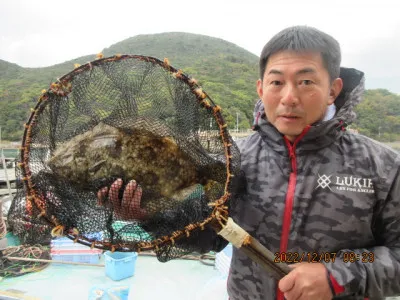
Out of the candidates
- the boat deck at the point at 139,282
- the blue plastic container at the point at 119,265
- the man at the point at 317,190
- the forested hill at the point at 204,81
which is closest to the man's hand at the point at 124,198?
the forested hill at the point at 204,81

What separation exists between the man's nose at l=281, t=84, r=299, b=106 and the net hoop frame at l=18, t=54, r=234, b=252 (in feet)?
1.44

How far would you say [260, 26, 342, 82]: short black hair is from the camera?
75.9 inches

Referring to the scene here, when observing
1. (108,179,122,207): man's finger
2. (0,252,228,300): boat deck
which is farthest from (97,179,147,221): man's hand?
(0,252,228,300): boat deck

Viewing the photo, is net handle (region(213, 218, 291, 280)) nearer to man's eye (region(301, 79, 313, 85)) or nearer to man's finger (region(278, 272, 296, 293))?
man's finger (region(278, 272, 296, 293))

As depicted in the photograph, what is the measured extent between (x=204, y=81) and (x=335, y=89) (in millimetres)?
52248

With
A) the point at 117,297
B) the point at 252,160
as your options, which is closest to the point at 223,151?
the point at 252,160

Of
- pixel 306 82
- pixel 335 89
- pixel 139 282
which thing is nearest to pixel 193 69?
pixel 139 282

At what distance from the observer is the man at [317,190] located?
1.75 m

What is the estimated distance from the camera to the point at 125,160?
6.75 ft

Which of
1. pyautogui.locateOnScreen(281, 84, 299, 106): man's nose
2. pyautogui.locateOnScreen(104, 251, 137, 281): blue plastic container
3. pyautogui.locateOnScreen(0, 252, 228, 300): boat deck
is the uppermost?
pyautogui.locateOnScreen(281, 84, 299, 106): man's nose

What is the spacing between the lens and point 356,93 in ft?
7.03

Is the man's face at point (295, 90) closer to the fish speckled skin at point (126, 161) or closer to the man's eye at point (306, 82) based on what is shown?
the man's eye at point (306, 82)

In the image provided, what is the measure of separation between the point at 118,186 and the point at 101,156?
0.95ft

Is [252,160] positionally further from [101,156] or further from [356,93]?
[101,156]
